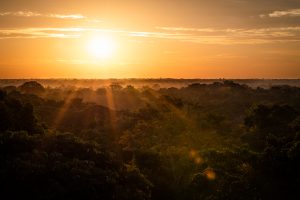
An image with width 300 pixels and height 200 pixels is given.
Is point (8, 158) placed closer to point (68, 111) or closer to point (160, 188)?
point (160, 188)

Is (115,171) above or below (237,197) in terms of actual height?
above

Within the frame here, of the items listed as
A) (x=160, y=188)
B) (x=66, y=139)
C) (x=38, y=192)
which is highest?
(x=66, y=139)

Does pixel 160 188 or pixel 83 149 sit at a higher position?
pixel 83 149

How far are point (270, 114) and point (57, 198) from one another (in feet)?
94.9

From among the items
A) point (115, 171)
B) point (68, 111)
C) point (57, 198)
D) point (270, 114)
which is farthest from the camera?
point (68, 111)

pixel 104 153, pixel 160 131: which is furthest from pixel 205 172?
pixel 160 131

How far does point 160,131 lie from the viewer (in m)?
35.9

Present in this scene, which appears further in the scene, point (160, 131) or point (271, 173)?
point (160, 131)

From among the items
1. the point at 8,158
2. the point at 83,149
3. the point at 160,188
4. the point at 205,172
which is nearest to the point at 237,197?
the point at 205,172

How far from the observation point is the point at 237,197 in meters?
18.2

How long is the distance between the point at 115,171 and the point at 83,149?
5.33 ft

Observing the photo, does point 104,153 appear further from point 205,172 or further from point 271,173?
point 271,173

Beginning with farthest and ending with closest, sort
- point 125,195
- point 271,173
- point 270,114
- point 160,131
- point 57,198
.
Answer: point 270,114
point 160,131
point 271,173
point 125,195
point 57,198

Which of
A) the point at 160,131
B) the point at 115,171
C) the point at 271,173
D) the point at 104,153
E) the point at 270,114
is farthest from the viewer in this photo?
the point at 270,114
